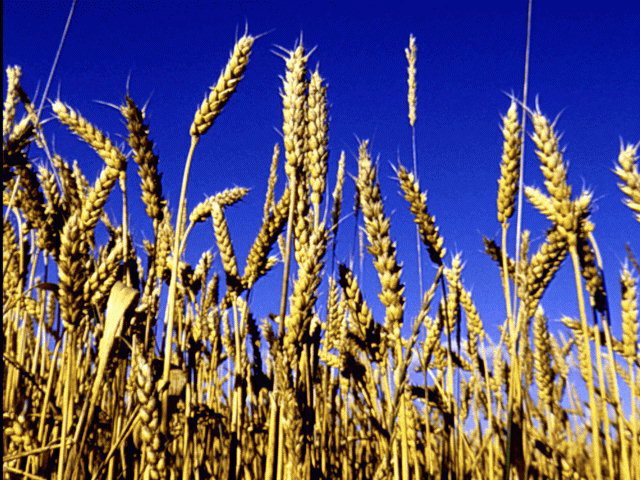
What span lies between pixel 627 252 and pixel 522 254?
21.2 inches

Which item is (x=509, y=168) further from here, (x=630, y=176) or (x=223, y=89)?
(x=223, y=89)

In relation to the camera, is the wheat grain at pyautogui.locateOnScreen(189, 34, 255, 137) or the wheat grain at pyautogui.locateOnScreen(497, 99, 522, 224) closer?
the wheat grain at pyautogui.locateOnScreen(189, 34, 255, 137)

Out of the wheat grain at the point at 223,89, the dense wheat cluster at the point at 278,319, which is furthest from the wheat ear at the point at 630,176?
the wheat grain at the point at 223,89

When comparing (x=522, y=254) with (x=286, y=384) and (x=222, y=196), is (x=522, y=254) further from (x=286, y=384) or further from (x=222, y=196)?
(x=222, y=196)

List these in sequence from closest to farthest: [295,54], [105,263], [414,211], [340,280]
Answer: [105,263] < [295,54] < [340,280] < [414,211]

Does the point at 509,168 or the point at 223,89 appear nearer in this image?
the point at 223,89

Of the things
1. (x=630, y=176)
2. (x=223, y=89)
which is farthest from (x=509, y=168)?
(x=223, y=89)

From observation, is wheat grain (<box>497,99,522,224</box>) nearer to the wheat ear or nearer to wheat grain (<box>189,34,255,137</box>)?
the wheat ear

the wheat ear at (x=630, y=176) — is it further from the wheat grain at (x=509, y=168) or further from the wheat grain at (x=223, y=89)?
the wheat grain at (x=223, y=89)

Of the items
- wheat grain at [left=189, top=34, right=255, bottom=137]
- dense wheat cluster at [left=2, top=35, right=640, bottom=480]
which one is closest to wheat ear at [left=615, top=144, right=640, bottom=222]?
dense wheat cluster at [left=2, top=35, right=640, bottom=480]

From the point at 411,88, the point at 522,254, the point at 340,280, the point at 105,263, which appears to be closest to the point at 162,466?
the point at 105,263

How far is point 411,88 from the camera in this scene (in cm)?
241

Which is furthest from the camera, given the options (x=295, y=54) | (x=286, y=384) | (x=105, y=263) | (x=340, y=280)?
(x=340, y=280)

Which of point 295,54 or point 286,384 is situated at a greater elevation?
point 295,54
